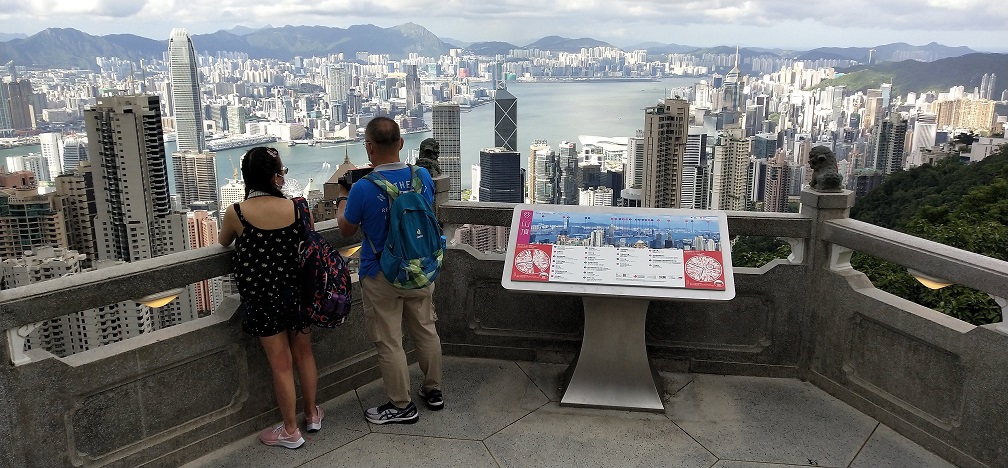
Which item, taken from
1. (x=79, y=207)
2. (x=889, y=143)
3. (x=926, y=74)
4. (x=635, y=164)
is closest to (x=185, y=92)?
(x=79, y=207)

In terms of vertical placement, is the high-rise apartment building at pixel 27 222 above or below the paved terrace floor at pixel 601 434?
below

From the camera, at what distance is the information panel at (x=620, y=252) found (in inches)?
143

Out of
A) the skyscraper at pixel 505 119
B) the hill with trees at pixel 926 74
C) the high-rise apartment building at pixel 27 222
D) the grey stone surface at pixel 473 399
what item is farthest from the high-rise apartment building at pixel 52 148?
the hill with trees at pixel 926 74

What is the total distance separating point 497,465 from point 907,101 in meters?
35.8

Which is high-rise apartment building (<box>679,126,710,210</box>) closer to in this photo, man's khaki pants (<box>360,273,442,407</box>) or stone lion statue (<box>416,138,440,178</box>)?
stone lion statue (<box>416,138,440,178</box>)

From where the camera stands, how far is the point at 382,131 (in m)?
3.41

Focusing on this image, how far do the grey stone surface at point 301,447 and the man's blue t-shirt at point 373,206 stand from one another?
915mm

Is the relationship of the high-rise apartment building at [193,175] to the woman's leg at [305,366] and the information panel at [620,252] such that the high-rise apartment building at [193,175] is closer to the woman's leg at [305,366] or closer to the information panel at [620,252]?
the woman's leg at [305,366]

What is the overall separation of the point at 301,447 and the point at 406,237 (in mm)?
1256

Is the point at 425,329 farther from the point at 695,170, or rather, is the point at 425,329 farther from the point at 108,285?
the point at 695,170

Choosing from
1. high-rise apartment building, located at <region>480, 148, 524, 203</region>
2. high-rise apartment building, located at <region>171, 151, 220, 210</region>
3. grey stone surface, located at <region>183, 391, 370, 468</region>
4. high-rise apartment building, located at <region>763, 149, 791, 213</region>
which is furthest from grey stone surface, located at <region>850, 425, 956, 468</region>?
high-rise apartment building, located at <region>171, 151, 220, 210</region>

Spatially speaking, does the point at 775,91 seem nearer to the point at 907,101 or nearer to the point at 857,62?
the point at 857,62

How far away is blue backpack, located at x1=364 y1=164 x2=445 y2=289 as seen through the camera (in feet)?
11.2

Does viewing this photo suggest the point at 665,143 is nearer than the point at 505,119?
No
